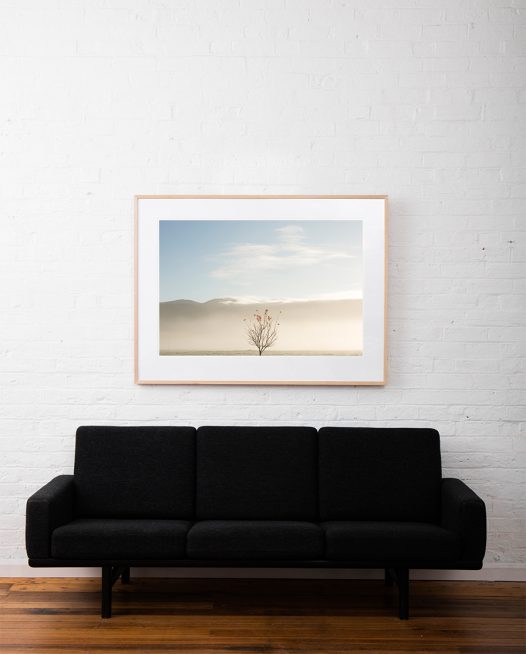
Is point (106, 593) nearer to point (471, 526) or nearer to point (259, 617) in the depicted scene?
point (259, 617)

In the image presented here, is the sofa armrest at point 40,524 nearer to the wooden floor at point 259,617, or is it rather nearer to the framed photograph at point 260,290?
the wooden floor at point 259,617

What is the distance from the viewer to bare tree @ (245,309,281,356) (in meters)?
3.74

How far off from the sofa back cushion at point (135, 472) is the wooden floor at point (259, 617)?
440 mm

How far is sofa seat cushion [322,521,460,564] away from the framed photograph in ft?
2.90

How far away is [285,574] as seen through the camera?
3.72m

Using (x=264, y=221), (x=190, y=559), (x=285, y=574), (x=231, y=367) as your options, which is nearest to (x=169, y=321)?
(x=231, y=367)

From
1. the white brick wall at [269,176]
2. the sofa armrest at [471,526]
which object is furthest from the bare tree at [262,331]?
the sofa armrest at [471,526]

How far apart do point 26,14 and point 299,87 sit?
1.57 metres

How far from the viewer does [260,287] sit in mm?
3762

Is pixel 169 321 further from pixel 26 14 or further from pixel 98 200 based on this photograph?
pixel 26 14

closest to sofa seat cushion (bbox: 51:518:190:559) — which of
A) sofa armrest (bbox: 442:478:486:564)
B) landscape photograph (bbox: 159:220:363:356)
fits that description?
landscape photograph (bbox: 159:220:363:356)

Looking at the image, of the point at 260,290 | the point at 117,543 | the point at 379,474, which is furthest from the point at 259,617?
the point at 260,290

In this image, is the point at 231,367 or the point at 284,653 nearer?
the point at 284,653

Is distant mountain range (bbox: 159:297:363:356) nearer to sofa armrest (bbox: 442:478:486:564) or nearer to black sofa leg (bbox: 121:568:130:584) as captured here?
sofa armrest (bbox: 442:478:486:564)
